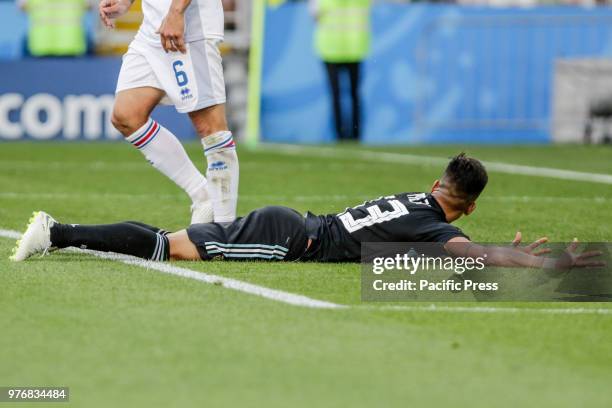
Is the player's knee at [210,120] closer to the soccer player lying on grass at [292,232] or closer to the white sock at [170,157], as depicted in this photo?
the white sock at [170,157]

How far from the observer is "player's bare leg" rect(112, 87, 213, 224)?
8.39m

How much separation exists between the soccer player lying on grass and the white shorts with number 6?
1208mm

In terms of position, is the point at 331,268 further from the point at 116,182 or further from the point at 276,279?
the point at 116,182

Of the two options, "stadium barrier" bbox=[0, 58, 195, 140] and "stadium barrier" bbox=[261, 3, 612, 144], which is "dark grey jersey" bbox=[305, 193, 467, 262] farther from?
"stadium barrier" bbox=[261, 3, 612, 144]

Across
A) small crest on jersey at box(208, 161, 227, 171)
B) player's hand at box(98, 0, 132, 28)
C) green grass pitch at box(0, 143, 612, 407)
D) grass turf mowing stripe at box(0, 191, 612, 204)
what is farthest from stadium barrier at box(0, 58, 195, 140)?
green grass pitch at box(0, 143, 612, 407)

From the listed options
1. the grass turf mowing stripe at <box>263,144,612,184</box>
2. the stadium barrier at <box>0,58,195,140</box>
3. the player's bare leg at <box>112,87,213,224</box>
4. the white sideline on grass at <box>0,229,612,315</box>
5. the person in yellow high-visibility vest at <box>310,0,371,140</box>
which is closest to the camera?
the white sideline on grass at <box>0,229,612,315</box>

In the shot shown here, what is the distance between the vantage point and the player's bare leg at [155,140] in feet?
27.5

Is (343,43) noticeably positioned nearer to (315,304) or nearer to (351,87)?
(351,87)

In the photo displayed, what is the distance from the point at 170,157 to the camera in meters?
8.56

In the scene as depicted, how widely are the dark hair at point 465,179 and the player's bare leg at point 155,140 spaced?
5.89 ft

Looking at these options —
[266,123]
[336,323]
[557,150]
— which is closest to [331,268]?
[336,323]

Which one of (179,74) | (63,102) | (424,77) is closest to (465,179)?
(179,74)

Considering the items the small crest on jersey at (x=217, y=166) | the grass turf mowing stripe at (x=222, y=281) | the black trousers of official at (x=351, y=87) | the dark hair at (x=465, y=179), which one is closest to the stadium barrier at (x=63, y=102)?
the black trousers of official at (x=351, y=87)

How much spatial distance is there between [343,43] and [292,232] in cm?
1303
